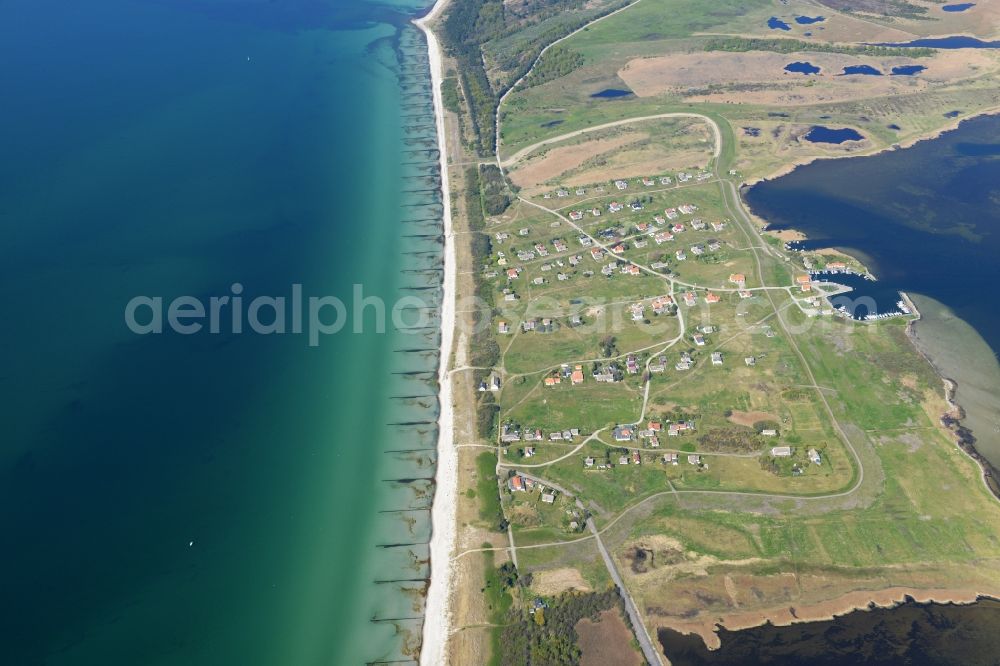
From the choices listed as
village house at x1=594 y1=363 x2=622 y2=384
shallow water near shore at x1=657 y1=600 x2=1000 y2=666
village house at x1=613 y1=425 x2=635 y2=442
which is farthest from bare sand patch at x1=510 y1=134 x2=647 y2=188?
shallow water near shore at x1=657 y1=600 x2=1000 y2=666

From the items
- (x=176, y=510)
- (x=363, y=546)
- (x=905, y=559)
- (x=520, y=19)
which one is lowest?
(x=905, y=559)

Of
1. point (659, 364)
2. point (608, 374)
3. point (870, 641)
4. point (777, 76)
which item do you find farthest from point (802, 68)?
point (870, 641)

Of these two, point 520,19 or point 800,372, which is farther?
point 520,19

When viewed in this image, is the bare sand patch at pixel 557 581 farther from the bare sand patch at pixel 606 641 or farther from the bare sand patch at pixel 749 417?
the bare sand patch at pixel 749 417

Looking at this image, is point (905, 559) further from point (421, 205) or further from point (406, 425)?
point (421, 205)

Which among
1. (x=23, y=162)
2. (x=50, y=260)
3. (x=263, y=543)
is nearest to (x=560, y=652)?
(x=263, y=543)


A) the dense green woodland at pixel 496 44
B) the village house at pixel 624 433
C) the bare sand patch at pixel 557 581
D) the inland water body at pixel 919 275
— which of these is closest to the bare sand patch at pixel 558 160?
the dense green woodland at pixel 496 44

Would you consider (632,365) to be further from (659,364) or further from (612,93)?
Answer: (612,93)

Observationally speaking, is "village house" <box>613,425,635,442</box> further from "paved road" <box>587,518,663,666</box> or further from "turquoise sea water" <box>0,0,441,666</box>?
"turquoise sea water" <box>0,0,441,666</box>
